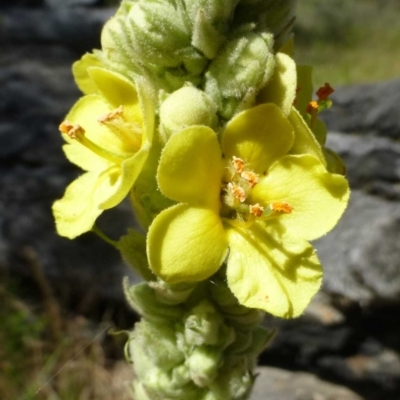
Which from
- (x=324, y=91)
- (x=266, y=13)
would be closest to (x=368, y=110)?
(x=324, y=91)

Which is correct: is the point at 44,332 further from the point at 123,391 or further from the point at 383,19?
the point at 383,19

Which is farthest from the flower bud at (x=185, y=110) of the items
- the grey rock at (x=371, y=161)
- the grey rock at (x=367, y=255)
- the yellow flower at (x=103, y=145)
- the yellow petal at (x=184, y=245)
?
the grey rock at (x=371, y=161)

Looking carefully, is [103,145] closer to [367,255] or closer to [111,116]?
[111,116]

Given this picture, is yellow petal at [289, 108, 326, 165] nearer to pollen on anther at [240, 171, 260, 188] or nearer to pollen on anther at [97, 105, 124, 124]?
pollen on anther at [240, 171, 260, 188]

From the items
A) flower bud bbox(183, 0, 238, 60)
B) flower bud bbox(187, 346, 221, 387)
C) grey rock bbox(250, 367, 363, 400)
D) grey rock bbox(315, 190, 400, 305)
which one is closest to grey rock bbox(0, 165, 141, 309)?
grey rock bbox(250, 367, 363, 400)

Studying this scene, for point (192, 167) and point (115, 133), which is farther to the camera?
point (115, 133)

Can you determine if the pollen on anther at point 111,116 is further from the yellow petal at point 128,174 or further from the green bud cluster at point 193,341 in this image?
the green bud cluster at point 193,341
